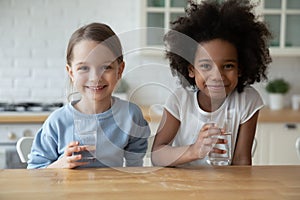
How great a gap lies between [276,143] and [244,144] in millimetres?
1482

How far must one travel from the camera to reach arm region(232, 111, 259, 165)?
4.27 feet

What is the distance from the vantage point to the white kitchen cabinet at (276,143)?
8.74ft

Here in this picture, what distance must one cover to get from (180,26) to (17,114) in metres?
1.55

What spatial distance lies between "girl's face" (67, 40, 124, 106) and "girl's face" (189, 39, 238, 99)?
215 millimetres

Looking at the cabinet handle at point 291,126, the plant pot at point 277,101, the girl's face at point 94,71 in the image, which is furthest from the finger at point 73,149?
the plant pot at point 277,101

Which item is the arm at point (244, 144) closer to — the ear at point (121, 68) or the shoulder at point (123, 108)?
the shoulder at point (123, 108)

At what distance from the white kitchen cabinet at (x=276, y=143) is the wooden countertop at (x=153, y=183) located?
5.18ft

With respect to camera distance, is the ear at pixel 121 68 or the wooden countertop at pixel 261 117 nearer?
the ear at pixel 121 68

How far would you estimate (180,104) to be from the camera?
1285 mm

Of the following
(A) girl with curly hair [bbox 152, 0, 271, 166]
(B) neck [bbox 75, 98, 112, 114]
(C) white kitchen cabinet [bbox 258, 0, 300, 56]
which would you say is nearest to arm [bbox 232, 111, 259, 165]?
(A) girl with curly hair [bbox 152, 0, 271, 166]

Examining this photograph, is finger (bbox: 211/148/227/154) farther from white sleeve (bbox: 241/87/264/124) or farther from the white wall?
the white wall

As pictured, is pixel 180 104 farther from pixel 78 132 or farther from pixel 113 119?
pixel 78 132

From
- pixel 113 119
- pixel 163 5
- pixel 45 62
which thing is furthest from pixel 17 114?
pixel 113 119

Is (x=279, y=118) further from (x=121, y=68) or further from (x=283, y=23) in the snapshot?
(x=121, y=68)
